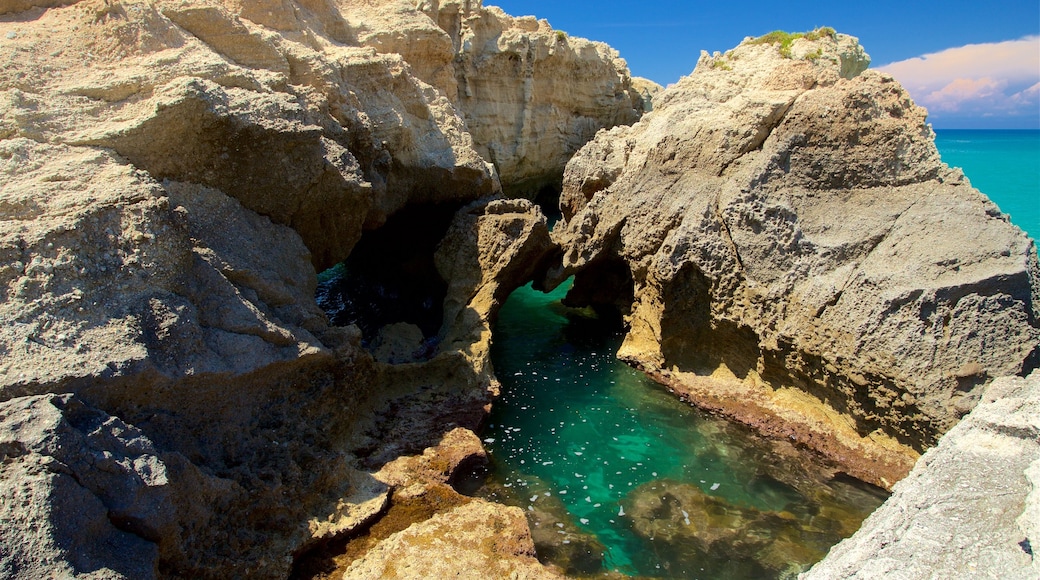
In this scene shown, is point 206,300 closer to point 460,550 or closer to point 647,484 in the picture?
point 460,550

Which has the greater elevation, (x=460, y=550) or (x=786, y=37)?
(x=786, y=37)

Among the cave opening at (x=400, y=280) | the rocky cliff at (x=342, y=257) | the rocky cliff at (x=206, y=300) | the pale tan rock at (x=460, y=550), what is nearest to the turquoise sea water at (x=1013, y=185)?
the rocky cliff at (x=342, y=257)

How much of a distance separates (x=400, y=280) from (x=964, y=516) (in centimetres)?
1054

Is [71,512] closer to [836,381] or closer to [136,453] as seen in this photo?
[136,453]

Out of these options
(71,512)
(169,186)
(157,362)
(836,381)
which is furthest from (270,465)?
(836,381)

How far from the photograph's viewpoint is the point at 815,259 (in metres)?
9.11

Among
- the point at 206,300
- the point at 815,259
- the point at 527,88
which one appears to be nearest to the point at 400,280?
the point at 206,300

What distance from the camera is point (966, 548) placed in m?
4.04

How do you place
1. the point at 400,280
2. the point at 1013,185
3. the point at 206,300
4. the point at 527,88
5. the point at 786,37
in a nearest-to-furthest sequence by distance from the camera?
1. the point at 206,300
2. the point at 786,37
3. the point at 400,280
4. the point at 527,88
5. the point at 1013,185

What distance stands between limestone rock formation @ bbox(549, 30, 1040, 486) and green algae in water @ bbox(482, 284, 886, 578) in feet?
2.06

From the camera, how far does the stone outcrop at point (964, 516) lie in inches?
155

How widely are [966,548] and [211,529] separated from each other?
5.57 metres

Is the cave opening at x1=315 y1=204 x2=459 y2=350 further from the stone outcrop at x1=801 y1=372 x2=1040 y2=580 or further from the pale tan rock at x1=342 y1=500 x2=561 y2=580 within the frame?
the stone outcrop at x1=801 y1=372 x2=1040 y2=580

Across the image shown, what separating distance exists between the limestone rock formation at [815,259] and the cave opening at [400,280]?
286cm
